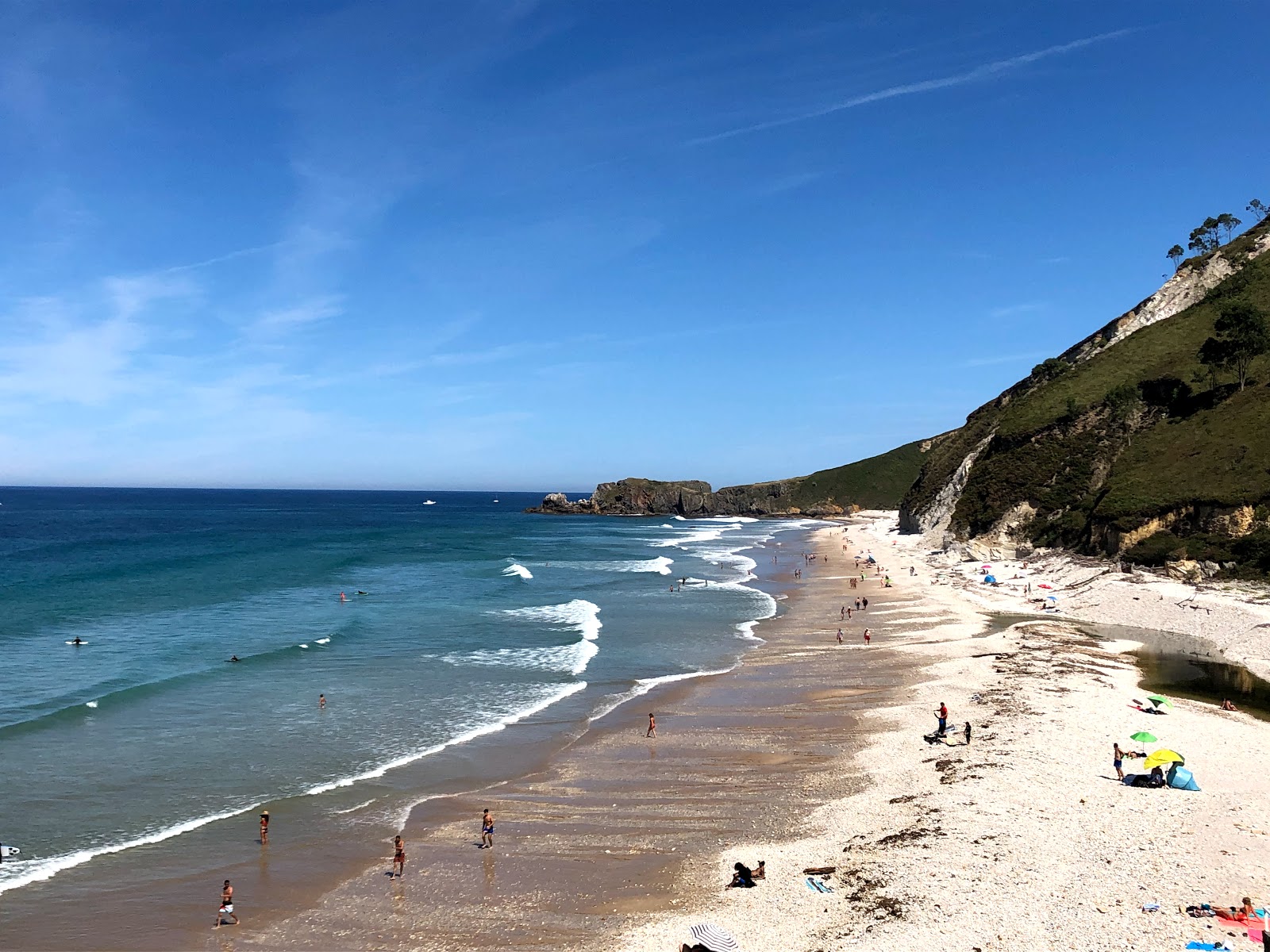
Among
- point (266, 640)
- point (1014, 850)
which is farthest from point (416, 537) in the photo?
point (1014, 850)

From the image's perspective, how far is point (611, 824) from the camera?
20125 mm

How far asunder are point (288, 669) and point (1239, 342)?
73.2 m

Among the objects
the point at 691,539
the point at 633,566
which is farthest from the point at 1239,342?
the point at 691,539

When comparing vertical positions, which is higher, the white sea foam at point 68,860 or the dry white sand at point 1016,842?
the dry white sand at point 1016,842

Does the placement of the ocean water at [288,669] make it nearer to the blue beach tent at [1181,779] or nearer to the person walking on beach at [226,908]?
the person walking on beach at [226,908]

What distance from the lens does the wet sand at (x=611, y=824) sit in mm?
15492

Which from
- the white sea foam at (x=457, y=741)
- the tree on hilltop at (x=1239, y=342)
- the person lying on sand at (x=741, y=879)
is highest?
the tree on hilltop at (x=1239, y=342)

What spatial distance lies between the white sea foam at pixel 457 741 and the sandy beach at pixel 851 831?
348 centimetres

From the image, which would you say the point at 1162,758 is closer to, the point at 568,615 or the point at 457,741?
the point at 457,741

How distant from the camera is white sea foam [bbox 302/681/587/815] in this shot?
76.1 ft

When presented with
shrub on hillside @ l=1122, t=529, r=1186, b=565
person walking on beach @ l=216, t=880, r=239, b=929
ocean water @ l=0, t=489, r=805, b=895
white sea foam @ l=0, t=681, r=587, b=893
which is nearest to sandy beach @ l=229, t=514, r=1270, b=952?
person walking on beach @ l=216, t=880, r=239, b=929

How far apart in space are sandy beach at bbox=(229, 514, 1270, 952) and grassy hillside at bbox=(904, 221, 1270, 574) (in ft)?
76.7

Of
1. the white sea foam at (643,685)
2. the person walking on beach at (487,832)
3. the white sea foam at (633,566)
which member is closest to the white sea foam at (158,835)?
the white sea foam at (643,685)

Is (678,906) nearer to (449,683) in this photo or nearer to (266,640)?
(449,683)
